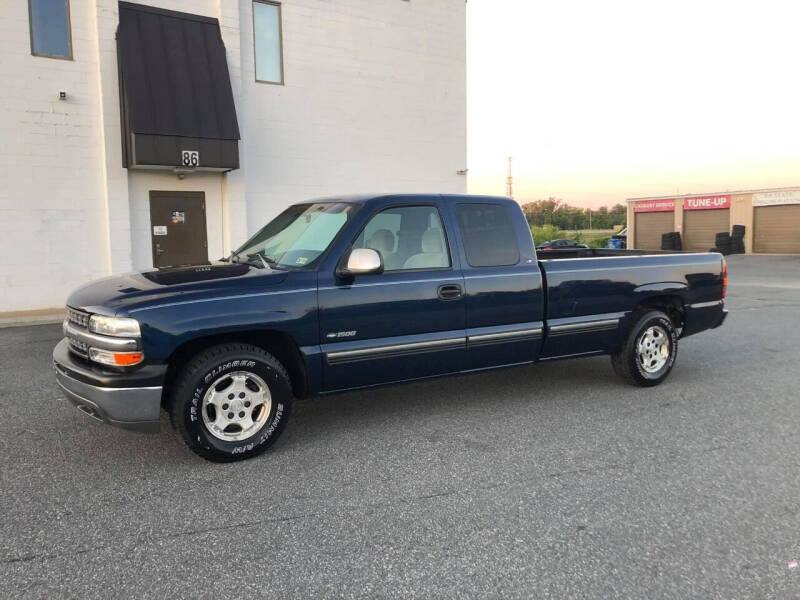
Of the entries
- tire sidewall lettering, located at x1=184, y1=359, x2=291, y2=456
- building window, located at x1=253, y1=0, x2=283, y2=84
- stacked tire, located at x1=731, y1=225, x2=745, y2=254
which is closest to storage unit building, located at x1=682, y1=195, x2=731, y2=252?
stacked tire, located at x1=731, y1=225, x2=745, y2=254

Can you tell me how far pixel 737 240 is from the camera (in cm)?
3619

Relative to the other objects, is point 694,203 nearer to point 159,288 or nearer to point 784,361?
point 784,361

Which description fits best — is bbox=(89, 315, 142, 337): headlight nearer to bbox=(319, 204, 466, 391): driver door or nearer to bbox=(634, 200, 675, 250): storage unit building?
bbox=(319, 204, 466, 391): driver door

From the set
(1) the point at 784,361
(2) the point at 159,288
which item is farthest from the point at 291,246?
(1) the point at 784,361

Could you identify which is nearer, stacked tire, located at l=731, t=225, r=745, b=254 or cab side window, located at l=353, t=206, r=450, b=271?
cab side window, located at l=353, t=206, r=450, b=271

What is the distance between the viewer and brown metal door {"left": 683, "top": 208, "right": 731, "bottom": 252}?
3909 centimetres

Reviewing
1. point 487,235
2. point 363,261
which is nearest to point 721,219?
point 487,235

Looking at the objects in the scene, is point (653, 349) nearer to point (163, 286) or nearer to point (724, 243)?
point (163, 286)

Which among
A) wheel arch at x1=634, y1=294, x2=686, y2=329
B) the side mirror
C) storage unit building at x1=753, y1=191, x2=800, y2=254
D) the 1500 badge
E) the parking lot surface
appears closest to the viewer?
the parking lot surface

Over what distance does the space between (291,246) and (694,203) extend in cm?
4159

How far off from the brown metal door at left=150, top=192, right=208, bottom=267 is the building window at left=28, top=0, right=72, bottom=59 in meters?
3.03

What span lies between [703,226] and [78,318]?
42.7 m

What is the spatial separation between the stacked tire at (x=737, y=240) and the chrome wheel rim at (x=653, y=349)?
3453 centimetres

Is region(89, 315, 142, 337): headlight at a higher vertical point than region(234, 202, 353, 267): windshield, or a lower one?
lower
